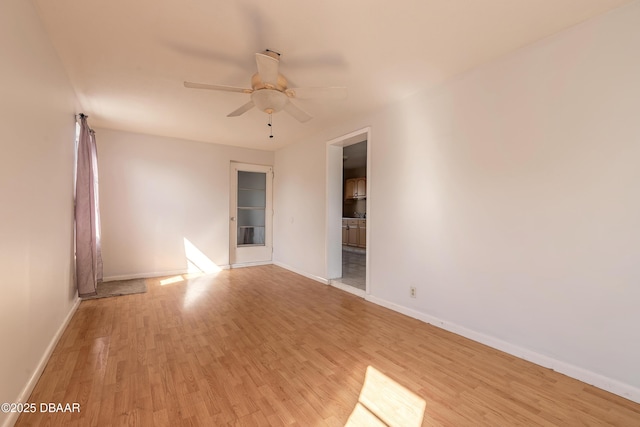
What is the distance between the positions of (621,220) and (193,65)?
3559 mm

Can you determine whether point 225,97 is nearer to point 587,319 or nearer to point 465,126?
point 465,126

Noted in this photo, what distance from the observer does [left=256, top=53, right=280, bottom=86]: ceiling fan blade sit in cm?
188

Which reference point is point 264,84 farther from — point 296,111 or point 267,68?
point 296,111

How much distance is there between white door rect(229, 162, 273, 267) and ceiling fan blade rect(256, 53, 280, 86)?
371 cm

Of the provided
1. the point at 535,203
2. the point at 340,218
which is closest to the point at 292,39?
the point at 535,203

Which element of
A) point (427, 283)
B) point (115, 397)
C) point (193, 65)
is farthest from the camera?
point (427, 283)

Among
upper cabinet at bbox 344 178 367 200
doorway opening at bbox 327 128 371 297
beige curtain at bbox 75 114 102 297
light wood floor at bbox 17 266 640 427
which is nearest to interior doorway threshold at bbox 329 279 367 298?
doorway opening at bbox 327 128 371 297

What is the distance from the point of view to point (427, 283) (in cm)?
288

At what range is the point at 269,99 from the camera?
2.30 meters

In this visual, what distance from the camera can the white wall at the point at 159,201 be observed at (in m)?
4.45

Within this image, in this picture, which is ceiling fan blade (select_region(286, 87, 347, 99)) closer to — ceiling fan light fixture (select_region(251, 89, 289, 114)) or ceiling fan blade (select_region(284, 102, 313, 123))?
ceiling fan light fixture (select_region(251, 89, 289, 114))

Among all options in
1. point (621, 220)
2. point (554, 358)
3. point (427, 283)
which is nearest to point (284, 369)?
point (427, 283)

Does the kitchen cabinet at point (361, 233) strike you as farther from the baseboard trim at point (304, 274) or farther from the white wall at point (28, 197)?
the white wall at point (28, 197)

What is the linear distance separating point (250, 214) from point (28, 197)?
4135 mm
